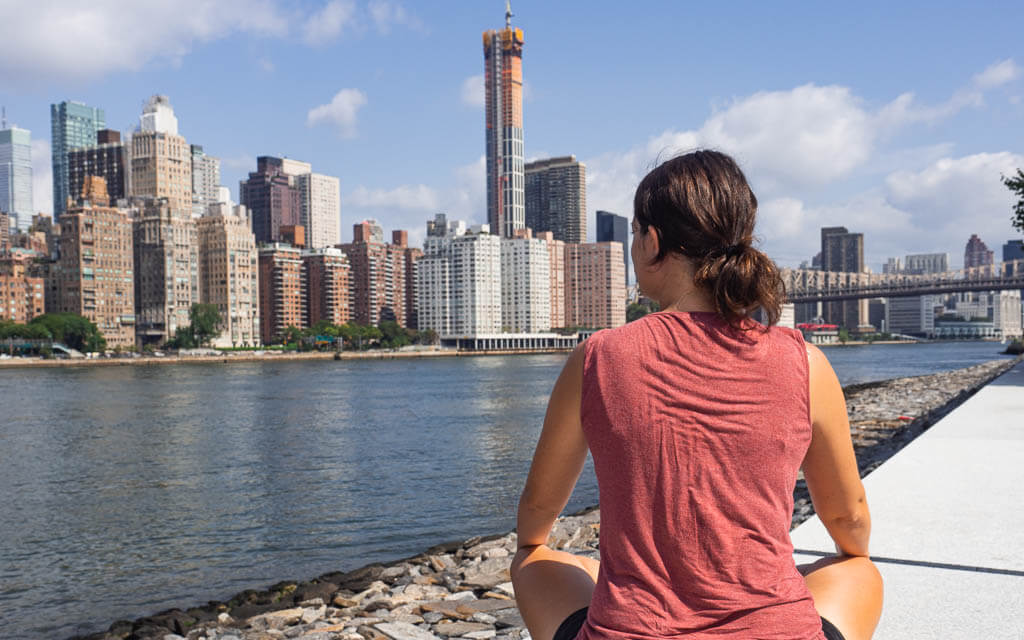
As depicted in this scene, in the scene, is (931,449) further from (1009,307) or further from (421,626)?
(1009,307)

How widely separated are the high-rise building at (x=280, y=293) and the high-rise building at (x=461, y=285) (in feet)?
69.6

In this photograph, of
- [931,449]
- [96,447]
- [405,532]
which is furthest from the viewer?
[96,447]

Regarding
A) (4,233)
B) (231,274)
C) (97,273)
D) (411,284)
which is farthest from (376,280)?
(4,233)

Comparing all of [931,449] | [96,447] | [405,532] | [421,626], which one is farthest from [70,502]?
[931,449]

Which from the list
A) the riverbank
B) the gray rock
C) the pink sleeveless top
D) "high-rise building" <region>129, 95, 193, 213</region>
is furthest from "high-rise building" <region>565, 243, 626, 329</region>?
the pink sleeveless top

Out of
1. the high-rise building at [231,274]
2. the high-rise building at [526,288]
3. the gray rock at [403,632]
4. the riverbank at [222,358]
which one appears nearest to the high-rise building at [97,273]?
the high-rise building at [231,274]

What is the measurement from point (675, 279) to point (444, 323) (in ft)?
498

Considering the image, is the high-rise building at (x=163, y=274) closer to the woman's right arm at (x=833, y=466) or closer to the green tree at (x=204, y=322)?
the green tree at (x=204, y=322)

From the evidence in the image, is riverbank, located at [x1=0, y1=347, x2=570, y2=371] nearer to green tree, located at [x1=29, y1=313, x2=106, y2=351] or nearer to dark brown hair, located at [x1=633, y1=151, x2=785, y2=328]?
green tree, located at [x1=29, y1=313, x2=106, y2=351]

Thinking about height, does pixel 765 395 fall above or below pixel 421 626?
above

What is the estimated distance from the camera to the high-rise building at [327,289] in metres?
149

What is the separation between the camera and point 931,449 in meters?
7.53

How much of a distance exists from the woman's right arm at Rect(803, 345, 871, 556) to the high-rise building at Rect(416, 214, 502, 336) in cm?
14763

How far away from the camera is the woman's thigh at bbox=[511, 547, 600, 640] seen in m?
1.78
